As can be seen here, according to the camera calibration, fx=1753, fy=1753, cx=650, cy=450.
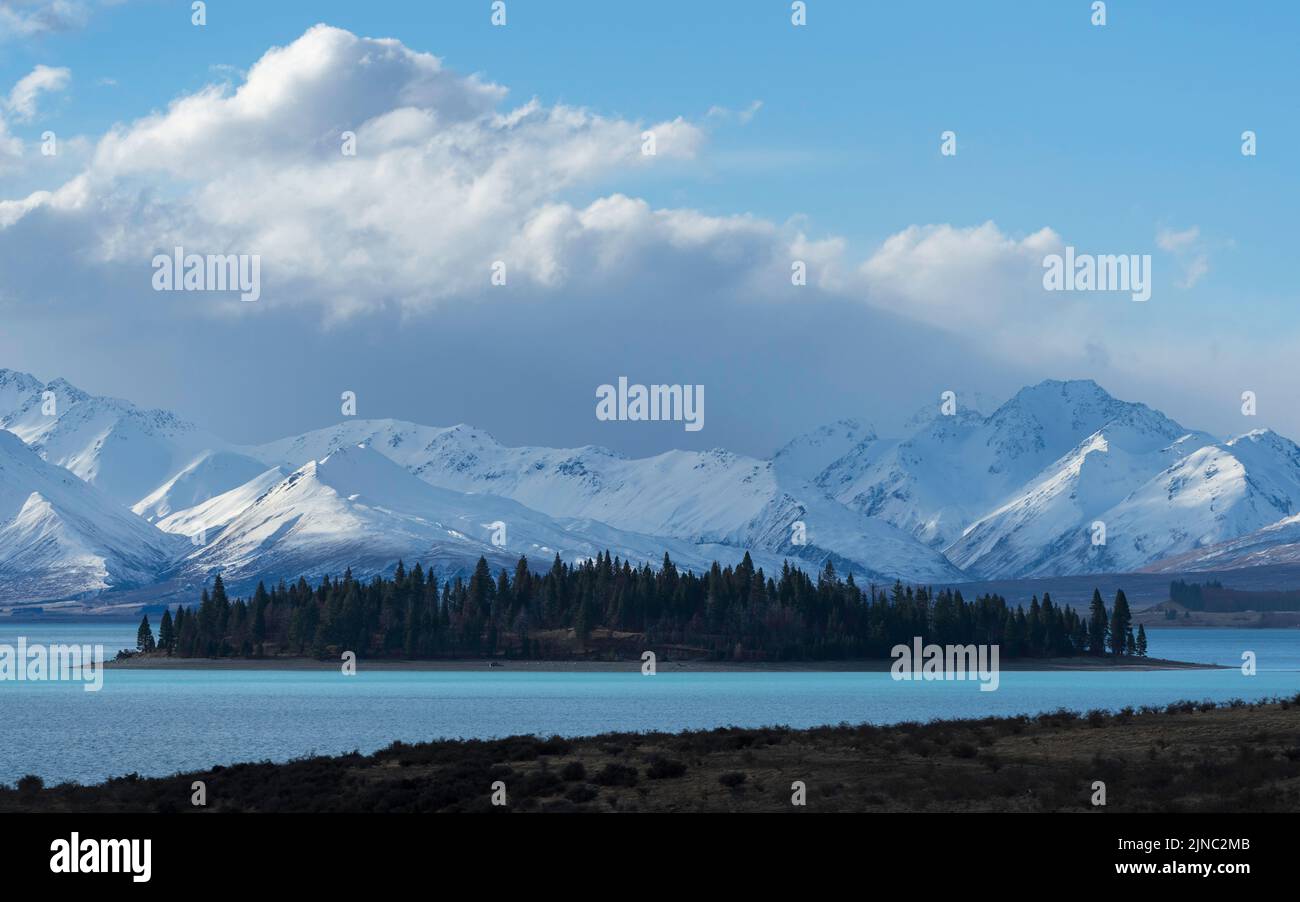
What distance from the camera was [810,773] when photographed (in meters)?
64.7

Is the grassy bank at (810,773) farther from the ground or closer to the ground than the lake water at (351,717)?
farther from the ground

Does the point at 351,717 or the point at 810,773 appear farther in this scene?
the point at 351,717

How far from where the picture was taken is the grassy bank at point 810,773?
57.8 metres

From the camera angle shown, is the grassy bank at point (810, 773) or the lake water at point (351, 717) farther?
the lake water at point (351, 717)

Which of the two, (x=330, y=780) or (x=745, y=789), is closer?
(x=745, y=789)

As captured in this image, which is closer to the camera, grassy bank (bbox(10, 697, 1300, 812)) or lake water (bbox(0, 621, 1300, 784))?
grassy bank (bbox(10, 697, 1300, 812))

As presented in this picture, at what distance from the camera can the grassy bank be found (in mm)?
57812

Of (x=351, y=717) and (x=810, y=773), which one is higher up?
(x=810, y=773)

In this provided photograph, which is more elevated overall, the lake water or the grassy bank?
the grassy bank
